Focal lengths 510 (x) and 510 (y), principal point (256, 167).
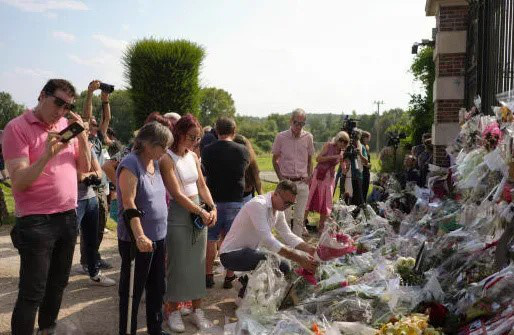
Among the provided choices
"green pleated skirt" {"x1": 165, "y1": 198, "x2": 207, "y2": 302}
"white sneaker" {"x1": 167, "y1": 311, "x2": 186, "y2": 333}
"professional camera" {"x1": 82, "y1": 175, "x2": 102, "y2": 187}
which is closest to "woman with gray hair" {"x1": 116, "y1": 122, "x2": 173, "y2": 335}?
"green pleated skirt" {"x1": 165, "y1": 198, "x2": 207, "y2": 302}

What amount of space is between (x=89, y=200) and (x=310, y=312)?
2421 mm

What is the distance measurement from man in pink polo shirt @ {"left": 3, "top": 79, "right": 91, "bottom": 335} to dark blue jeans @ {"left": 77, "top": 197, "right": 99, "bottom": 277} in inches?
65.1

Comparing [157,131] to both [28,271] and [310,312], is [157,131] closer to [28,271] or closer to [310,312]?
[28,271]

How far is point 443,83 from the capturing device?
7.64 metres

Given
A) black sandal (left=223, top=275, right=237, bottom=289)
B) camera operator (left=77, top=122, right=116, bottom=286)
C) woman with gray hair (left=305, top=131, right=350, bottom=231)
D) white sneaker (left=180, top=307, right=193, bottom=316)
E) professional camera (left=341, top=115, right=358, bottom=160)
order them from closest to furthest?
white sneaker (left=180, top=307, right=193, bottom=316), camera operator (left=77, top=122, right=116, bottom=286), black sandal (left=223, top=275, right=237, bottom=289), woman with gray hair (left=305, top=131, right=350, bottom=231), professional camera (left=341, top=115, right=358, bottom=160)

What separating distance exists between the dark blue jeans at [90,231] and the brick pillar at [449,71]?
499cm

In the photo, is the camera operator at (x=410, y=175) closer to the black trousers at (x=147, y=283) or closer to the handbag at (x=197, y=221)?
the handbag at (x=197, y=221)

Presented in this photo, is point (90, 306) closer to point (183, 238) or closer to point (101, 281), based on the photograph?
point (101, 281)

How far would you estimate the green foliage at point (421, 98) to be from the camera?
13.4 m

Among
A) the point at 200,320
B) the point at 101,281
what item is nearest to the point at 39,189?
the point at 200,320

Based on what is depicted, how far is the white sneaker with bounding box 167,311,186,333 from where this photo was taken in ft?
13.1

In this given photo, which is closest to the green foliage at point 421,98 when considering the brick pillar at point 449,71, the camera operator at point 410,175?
the camera operator at point 410,175

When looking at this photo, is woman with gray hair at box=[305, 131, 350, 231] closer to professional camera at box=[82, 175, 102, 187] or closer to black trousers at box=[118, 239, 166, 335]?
professional camera at box=[82, 175, 102, 187]

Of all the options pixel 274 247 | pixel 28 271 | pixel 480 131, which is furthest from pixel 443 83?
pixel 28 271
